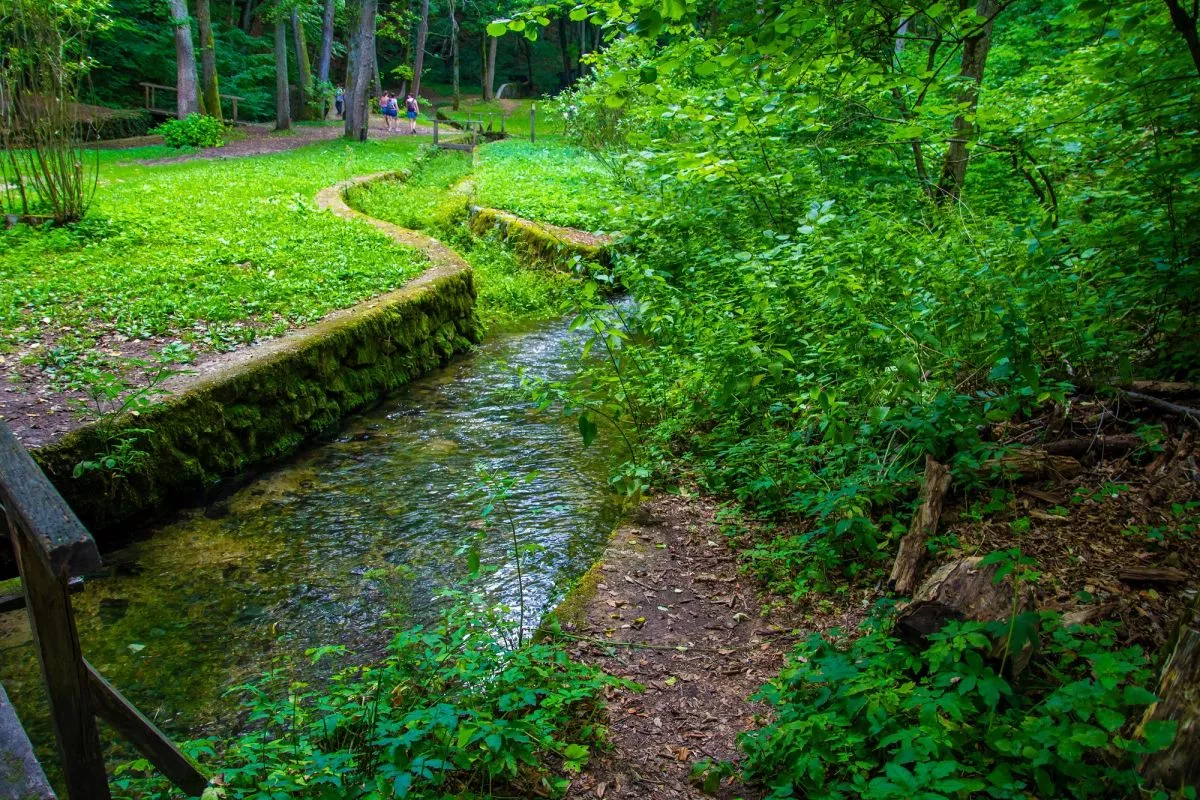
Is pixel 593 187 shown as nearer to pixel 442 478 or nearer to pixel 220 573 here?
pixel 442 478

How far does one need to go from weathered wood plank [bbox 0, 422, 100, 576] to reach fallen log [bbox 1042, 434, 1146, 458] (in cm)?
424

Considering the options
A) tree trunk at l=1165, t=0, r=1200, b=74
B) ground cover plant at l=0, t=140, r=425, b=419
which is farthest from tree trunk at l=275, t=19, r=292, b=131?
tree trunk at l=1165, t=0, r=1200, b=74

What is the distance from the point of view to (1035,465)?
3881mm

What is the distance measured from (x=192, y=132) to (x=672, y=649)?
23836mm

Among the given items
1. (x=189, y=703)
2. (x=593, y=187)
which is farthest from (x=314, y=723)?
(x=593, y=187)

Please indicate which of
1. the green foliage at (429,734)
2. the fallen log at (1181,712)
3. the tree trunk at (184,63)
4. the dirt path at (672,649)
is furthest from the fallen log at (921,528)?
the tree trunk at (184,63)

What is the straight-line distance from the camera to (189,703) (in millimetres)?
3725

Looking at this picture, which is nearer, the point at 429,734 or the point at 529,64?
the point at 429,734

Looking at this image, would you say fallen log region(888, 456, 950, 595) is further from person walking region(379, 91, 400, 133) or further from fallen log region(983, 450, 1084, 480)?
person walking region(379, 91, 400, 133)

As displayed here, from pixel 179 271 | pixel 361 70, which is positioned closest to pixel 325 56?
pixel 361 70

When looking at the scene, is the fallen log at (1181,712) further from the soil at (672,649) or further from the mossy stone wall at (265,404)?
the mossy stone wall at (265,404)

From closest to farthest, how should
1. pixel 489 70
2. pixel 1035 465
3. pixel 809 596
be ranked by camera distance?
pixel 1035 465
pixel 809 596
pixel 489 70

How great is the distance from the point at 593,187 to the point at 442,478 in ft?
29.4

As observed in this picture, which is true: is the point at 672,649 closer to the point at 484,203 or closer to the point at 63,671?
the point at 63,671
